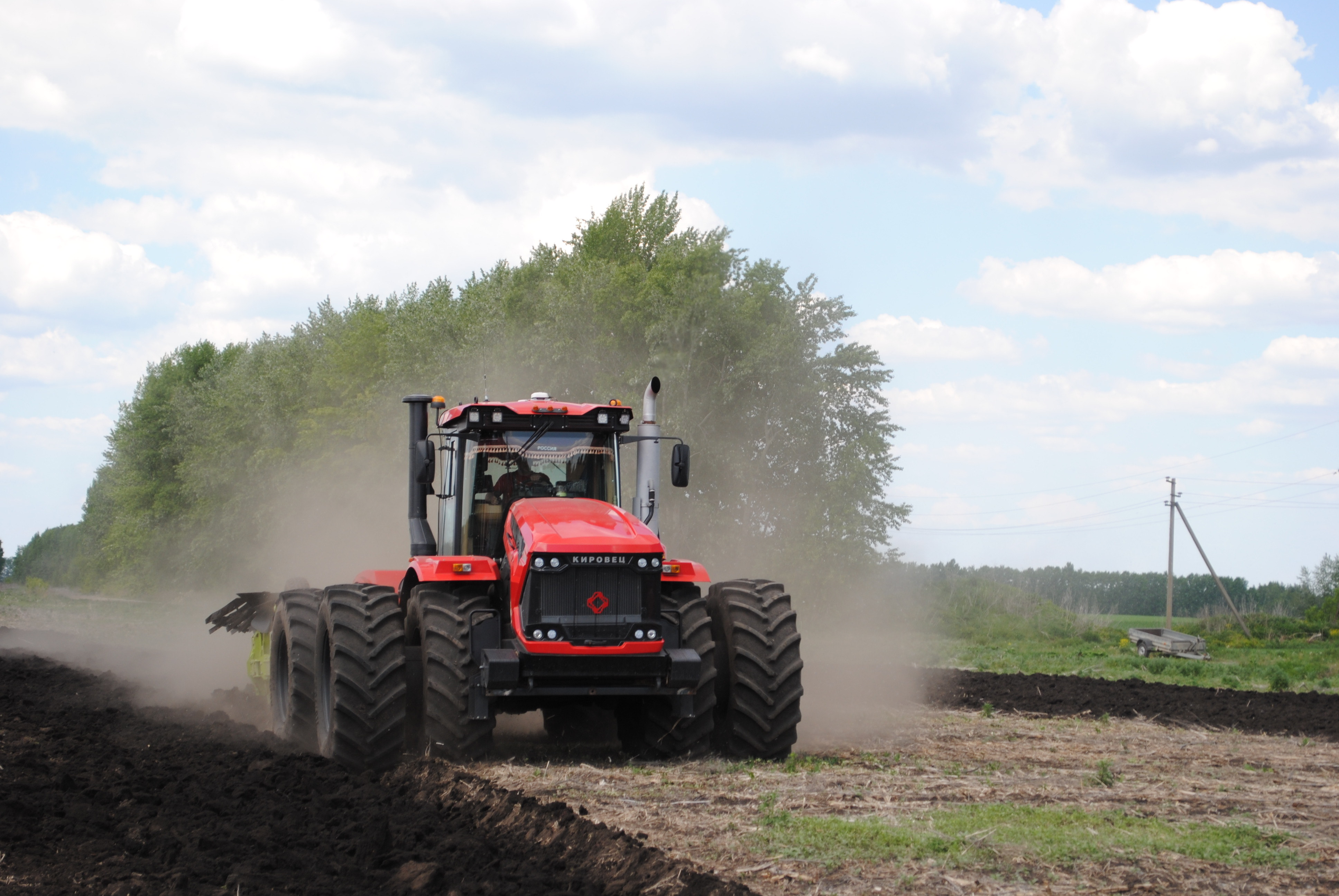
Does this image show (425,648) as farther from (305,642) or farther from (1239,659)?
(1239,659)

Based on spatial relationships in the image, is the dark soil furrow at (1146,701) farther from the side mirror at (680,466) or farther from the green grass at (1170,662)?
the side mirror at (680,466)

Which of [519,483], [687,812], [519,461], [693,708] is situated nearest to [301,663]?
[519,483]

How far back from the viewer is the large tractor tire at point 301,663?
1103 cm

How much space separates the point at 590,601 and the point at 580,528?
2.03 feet

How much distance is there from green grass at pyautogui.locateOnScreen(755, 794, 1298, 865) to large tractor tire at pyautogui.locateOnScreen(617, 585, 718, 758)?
80.7 inches

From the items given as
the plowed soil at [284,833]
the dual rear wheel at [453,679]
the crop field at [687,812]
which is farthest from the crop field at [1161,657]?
the plowed soil at [284,833]

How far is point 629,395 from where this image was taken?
37719 millimetres

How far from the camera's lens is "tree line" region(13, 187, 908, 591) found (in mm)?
37562

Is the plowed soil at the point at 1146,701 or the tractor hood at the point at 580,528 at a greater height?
the tractor hood at the point at 580,528

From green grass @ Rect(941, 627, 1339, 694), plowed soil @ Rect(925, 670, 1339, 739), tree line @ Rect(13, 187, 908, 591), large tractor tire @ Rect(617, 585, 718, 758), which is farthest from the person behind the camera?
tree line @ Rect(13, 187, 908, 591)

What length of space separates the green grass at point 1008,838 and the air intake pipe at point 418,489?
483 cm

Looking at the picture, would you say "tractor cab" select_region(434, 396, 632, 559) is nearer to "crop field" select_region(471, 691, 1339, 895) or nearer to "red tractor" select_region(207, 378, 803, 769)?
"red tractor" select_region(207, 378, 803, 769)

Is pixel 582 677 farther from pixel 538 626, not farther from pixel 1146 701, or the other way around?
pixel 1146 701

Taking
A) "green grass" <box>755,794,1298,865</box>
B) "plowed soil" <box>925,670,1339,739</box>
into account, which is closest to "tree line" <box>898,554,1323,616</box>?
"plowed soil" <box>925,670,1339,739</box>
